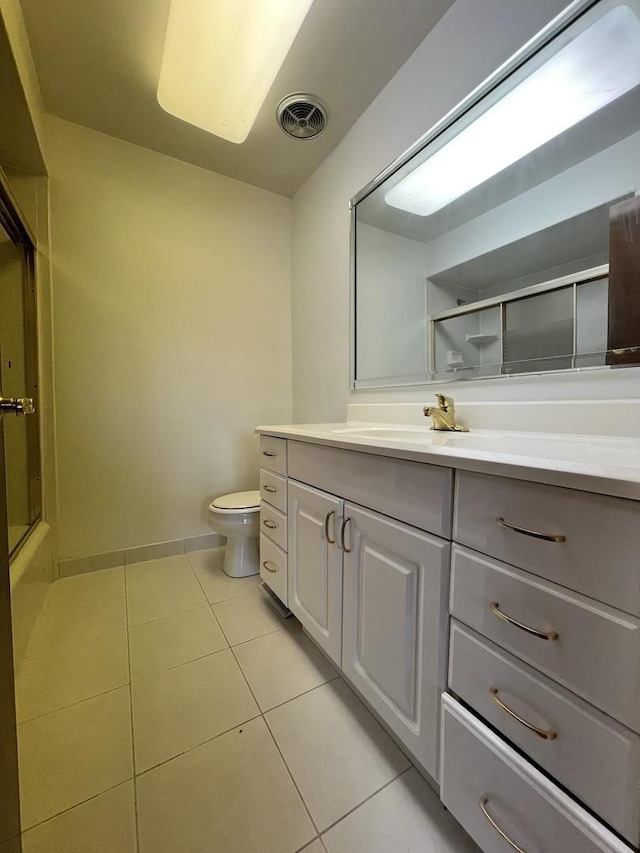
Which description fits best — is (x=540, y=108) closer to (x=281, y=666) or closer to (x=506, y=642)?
(x=506, y=642)

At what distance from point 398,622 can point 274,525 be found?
0.73m

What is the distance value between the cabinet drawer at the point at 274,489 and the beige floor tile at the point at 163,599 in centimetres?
61

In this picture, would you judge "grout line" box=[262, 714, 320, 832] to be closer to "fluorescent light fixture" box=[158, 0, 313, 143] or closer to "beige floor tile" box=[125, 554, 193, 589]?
"beige floor tile" box=[125, 554, 193, 589]

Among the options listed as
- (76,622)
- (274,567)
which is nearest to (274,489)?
(274,567)

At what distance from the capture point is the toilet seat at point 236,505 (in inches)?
65.7

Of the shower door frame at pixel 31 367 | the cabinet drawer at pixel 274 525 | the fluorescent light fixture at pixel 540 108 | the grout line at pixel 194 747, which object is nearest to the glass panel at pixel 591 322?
the fluorescent light fixture at pixel 540 108

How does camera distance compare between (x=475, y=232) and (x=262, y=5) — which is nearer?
(x=262, y=5)

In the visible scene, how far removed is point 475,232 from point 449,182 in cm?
27

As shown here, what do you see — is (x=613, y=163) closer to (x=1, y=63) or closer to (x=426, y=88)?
(x=426, y=88)

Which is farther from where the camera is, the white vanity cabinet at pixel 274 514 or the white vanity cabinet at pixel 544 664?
the white vanity cabinet at pixel 274 514

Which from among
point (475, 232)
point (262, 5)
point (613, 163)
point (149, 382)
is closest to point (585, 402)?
point (613, 163)

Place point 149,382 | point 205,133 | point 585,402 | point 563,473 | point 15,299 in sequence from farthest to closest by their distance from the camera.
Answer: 1. point 149,382
2. point 205,133
3. point 15,299
4. point 585,402
5. point 563,473

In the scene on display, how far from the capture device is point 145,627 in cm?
136

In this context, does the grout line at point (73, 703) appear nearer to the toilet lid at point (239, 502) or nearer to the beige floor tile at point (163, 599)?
the beige floor tile at point (163, 599)
